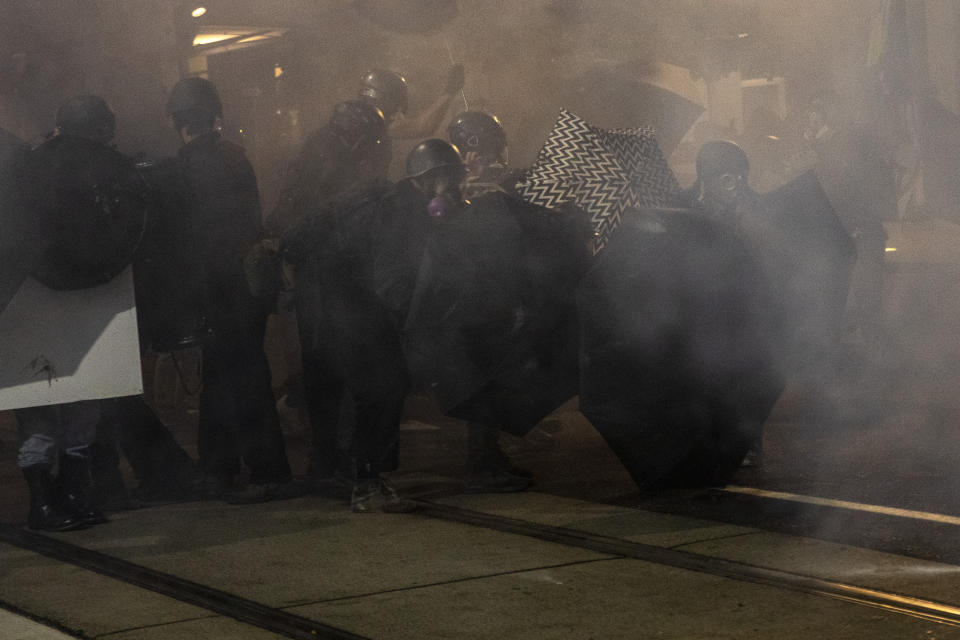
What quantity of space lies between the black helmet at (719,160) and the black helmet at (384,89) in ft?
3.71

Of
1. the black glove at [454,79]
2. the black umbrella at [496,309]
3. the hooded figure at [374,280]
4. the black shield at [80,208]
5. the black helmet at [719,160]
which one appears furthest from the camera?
the black glove at [454,79]

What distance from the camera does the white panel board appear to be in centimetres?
356

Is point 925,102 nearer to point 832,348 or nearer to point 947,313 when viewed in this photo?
point 832,348

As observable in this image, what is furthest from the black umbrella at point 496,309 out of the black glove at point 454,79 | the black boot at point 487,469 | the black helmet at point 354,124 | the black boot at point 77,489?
the black glove at point 454,79

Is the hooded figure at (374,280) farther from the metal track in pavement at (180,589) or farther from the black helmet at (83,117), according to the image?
the metal track in pavement at (180,589)

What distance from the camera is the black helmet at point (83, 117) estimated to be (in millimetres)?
3764

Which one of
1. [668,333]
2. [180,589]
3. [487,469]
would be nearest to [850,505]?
[668,333]

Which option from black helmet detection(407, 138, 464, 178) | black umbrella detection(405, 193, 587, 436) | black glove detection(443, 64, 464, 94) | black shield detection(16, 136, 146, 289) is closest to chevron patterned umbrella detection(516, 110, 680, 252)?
black umbrella detection(405, 193, 587, 436)

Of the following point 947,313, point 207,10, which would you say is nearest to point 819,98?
point 207,10

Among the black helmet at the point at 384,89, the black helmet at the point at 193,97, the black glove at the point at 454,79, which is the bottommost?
the black helmet at the point at 193,97

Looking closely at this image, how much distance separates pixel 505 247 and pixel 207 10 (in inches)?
36.9

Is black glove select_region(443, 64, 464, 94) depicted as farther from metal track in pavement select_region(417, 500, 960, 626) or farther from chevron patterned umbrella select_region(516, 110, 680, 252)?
metal track in pavement select_region(417, 500, 960, 626)

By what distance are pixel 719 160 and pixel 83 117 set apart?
69.8 inches

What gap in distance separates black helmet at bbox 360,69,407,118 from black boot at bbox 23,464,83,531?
175 centimetres
